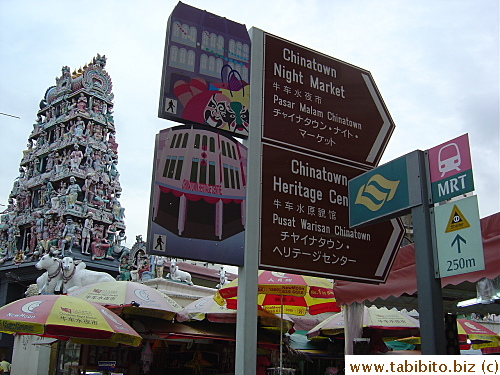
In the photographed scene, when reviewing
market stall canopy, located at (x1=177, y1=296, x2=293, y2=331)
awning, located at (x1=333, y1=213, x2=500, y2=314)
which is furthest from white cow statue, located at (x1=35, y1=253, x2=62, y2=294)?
awning, located at (x1=333, y1=213, x2=500, y2=314)

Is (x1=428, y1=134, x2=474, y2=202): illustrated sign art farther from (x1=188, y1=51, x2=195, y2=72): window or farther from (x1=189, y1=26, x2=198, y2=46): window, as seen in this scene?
(x1=189, y1=26, x2=198, y2=46): window

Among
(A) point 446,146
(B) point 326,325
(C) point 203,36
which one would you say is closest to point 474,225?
(A) point 446,146

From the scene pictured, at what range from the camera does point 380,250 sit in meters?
5.53

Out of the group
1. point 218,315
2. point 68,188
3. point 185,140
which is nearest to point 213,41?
point 185,140

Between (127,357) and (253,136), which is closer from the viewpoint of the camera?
(253,136)

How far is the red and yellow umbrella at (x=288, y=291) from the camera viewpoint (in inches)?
331

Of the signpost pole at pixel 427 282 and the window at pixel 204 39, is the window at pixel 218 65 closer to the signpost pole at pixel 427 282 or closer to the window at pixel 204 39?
the window at pixel 204 39

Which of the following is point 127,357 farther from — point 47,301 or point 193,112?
point 193,112

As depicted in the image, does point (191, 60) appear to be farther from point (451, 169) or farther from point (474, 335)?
point (474, 335)

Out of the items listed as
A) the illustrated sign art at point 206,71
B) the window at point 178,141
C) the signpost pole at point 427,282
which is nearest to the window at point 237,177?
the illustrated sign art at point 206,71

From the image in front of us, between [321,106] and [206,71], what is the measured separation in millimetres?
1393

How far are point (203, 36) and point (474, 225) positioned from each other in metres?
3.21

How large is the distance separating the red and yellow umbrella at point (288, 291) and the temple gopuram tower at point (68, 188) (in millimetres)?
16668

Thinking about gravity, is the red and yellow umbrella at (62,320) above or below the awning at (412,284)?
below
